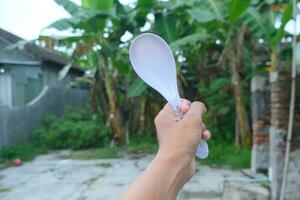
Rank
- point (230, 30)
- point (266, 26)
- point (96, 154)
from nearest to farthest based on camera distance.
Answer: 1. point (266, 26)
2. point (230, 30)
3. point (96, 154)

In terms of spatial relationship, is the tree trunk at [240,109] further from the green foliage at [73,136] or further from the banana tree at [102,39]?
the green foliage at [73,136]

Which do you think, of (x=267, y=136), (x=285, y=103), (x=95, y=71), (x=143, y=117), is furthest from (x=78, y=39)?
(x=285, y=103)

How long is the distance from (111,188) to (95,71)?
12.2 feet

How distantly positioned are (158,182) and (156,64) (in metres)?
0.25

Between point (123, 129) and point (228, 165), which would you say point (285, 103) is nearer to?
point (228, 165)

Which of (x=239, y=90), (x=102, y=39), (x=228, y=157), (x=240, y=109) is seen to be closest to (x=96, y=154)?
(x=102, y=39)

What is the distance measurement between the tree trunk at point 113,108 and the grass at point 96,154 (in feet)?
1.30

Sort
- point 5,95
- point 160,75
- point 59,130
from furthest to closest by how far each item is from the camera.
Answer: point 59,130
point 5,95
point 160,75

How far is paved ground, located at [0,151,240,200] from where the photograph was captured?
4.85 meters

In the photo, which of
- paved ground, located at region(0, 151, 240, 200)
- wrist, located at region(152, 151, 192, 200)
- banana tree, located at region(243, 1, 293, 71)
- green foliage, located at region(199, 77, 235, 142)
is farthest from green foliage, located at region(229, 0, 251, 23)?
wrist, located at region(152, 151, 192, 200)

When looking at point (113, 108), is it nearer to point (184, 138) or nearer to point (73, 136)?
point (73, 136)

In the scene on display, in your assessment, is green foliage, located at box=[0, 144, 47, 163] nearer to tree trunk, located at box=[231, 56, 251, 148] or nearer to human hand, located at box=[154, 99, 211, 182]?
tree trunk, located at box=[231, 56, 251, 148]

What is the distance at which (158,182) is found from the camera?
32.1 inches

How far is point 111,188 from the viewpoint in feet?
16.8
